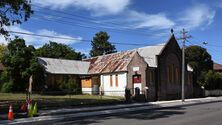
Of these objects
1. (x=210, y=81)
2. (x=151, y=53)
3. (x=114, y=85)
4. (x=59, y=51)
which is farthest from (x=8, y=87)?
(x=59, y=51)

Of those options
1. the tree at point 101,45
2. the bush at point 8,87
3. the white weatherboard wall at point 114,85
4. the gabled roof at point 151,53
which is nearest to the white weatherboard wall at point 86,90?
the white weatherboard wall at point 114,85

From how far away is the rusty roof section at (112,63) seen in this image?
4675 centimetres

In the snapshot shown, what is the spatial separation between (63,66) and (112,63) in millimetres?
7323

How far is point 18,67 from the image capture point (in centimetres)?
4462

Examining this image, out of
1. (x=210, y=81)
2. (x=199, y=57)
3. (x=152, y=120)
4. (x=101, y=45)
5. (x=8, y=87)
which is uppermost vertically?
(x=101, y=45)

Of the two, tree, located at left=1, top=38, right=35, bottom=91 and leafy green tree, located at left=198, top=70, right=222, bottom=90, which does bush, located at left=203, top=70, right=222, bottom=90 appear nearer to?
leafy green tree, located at left=198, top=70, right=222, bottom=90

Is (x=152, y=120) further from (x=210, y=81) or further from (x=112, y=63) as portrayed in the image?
(x=210, y=81)

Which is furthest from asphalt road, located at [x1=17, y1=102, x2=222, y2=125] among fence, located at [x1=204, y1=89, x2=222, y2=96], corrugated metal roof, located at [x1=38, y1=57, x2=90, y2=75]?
fence, located at [x1=204, y1=89, x2=222, y2=96]

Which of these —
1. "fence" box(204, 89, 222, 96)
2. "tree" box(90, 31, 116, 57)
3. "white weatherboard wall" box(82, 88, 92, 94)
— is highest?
"tree" box(90, 31, 116, 57)

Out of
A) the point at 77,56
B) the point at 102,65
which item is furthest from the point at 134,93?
the point at 77,56

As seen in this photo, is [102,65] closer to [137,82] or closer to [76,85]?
[76,85]

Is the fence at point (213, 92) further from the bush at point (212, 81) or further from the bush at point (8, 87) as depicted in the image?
the bush at point (8, 87)

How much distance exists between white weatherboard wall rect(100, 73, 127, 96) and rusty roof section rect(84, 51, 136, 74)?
83cm

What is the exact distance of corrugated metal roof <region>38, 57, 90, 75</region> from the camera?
49.0m
